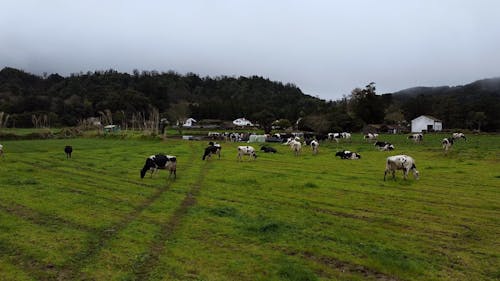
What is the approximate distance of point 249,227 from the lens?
14961mm

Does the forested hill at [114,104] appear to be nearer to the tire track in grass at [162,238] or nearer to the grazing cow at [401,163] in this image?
the grazing cow at [401,163]

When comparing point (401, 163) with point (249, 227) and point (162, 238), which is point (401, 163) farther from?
point (162, 238)

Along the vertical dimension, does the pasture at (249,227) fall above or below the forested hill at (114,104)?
below

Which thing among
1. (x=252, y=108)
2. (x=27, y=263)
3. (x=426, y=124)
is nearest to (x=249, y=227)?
(x=27, y=263)

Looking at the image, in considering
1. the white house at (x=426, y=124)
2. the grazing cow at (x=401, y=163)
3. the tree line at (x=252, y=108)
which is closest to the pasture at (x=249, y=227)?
the grazing cow at (x=401, y=163)

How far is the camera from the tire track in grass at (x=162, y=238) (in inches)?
433

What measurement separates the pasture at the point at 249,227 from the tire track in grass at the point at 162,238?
0.05 m

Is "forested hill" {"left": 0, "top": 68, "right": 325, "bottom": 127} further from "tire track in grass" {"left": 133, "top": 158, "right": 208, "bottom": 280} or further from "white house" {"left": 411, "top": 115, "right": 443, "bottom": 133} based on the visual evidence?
"tire track in grass" {"left": 133, "top": 158, "right": 208, "bottom": 280}

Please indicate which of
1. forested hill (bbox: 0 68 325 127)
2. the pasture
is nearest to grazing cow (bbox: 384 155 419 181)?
the pasture

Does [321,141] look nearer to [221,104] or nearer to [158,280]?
[158,280]

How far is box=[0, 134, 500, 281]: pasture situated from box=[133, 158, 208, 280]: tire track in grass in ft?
0.15

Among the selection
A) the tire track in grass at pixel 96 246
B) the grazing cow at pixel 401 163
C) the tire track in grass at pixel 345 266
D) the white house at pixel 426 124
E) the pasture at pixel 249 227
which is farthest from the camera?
the white house at pixel 426 124

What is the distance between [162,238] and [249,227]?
2898 mm

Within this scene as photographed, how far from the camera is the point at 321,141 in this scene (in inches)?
2771
